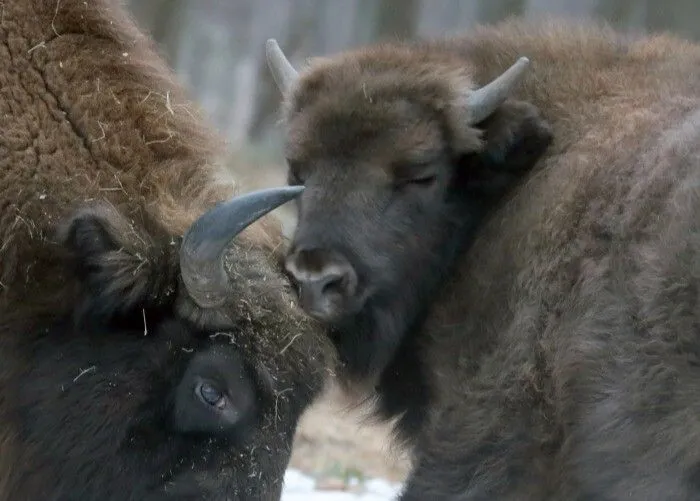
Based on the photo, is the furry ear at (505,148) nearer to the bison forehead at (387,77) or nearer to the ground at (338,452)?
the bison forehead at (387,77)

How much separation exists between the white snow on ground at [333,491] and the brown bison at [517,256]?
1.62 m

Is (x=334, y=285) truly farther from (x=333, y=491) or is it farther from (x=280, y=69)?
(x=333, y=491)

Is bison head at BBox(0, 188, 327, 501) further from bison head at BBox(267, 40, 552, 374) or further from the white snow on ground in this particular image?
the white snow on ground

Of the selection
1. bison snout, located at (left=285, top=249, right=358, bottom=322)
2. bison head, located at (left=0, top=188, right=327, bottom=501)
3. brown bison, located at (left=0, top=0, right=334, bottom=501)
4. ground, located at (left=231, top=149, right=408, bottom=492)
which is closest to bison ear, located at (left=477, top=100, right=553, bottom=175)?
bison snout, located at (left=285, top=249, right=358, bottom=322)

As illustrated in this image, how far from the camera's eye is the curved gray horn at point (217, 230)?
149 inches

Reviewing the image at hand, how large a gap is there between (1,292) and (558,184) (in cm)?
215

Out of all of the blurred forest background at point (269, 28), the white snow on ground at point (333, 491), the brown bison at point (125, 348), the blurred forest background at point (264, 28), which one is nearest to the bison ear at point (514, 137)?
the brown bison at point (125, 348)

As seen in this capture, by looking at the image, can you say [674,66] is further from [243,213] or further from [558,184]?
[243,213]

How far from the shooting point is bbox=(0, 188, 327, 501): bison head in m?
3.99

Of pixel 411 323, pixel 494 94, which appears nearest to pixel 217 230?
pixel 411 323

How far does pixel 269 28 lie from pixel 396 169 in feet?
38.4

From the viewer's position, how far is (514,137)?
4.72 m

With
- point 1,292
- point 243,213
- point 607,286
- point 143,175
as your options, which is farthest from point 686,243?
point 1,292

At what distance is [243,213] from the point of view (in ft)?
12.5
